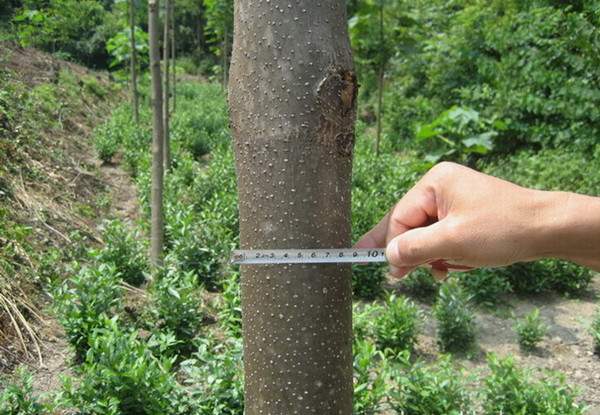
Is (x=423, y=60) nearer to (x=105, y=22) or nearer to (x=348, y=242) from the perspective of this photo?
(x=348, y=242)

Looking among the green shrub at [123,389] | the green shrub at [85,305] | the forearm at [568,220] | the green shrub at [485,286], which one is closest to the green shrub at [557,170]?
the green shrub at [485,286]

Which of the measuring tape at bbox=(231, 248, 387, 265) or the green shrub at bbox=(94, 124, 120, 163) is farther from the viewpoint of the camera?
the green shrub at bbox=(94, 124, 120, 163)

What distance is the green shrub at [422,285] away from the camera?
5402 millimetres

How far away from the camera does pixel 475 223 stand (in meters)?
1.18

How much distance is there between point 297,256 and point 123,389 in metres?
1.86

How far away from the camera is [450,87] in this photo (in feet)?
35.9

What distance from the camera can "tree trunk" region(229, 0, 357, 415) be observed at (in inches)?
48.1

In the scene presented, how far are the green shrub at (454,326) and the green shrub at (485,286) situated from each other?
0.81 m

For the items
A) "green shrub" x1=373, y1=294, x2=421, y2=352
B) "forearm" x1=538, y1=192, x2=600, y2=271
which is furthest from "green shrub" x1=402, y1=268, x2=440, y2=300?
"forearm" x1=538, y1=192, x2=600, y2=271

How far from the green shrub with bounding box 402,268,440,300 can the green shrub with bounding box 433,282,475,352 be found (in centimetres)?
82

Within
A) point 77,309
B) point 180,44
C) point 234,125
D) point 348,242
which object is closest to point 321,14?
point 234,125

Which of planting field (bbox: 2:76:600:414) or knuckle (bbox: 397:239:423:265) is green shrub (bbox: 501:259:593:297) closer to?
planting field (bbox: 2:76:600:414)

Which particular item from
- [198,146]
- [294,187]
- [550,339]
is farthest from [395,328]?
[198,146]

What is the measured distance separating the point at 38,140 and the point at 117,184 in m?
1.32
